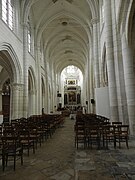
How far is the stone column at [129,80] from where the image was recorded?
30.1 ft

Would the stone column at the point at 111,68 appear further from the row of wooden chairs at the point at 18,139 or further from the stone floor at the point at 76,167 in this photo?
the stone floor at the point at 76,167

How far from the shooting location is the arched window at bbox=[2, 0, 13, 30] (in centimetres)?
1452

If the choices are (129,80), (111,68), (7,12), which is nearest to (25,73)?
(7,12)

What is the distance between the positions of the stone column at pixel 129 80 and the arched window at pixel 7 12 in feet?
35.1

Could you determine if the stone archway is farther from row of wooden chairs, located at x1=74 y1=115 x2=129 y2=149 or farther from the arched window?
row of wooden chairs, located at x1=74 y1=115 x2=129 y2=149

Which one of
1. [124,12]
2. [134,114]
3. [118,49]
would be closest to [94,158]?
[134,114]

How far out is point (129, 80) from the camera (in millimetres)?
9461

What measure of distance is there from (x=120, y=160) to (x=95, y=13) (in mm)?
16865

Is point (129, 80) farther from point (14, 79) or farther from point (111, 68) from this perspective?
point (14, 79)

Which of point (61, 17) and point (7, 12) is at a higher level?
point (61, 17)

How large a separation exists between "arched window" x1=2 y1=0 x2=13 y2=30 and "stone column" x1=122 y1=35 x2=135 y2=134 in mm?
10710

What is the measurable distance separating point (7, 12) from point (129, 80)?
12.3 meters

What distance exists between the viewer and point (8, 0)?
50.3ft

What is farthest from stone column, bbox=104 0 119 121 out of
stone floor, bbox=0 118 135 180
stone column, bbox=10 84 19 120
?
stone column, bbox=10 84 19 120
